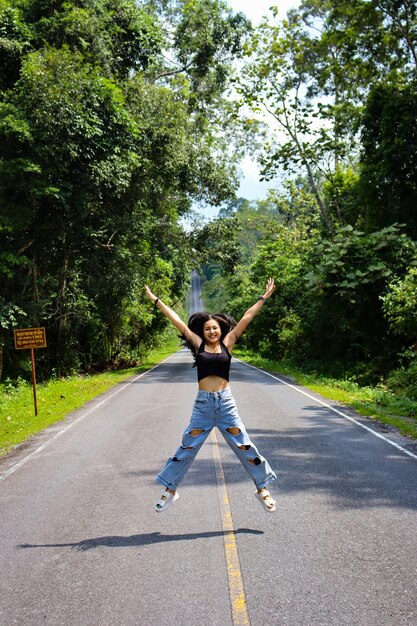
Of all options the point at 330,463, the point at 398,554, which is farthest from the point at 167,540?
the point at 330,463

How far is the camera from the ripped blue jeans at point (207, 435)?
18.1ft

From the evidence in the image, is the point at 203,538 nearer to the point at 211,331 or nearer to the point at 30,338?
the point at 211,331

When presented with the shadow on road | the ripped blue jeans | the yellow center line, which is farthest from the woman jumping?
the yellow center line

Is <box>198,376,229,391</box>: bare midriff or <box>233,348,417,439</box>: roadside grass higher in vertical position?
<box>198,376,229,391</box>: bare midriff

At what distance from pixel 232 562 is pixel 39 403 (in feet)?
41.9

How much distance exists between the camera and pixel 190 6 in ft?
91.1

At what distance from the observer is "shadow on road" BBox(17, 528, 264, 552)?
5.19m

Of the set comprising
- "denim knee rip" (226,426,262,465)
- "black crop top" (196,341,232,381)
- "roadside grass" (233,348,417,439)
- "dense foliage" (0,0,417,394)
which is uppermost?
"dense foliage" (0,0,417,394)

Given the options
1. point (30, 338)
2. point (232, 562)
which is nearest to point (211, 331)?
point (232, 562)

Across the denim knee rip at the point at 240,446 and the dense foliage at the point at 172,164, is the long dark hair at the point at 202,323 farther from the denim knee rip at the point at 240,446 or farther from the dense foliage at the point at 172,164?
the dense foliage at the point at 172,164

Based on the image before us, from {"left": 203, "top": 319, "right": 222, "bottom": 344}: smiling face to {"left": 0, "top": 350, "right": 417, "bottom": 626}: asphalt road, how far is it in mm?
1782

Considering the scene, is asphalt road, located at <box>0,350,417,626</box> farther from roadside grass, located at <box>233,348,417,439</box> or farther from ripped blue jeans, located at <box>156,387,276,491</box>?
roadside grass, located at <box>233,348,417,439</box>

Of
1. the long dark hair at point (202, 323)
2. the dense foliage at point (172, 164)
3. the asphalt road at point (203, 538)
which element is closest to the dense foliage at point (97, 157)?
the dense foliage at point (172, 164)

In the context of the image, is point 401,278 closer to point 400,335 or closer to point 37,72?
point 400,335
